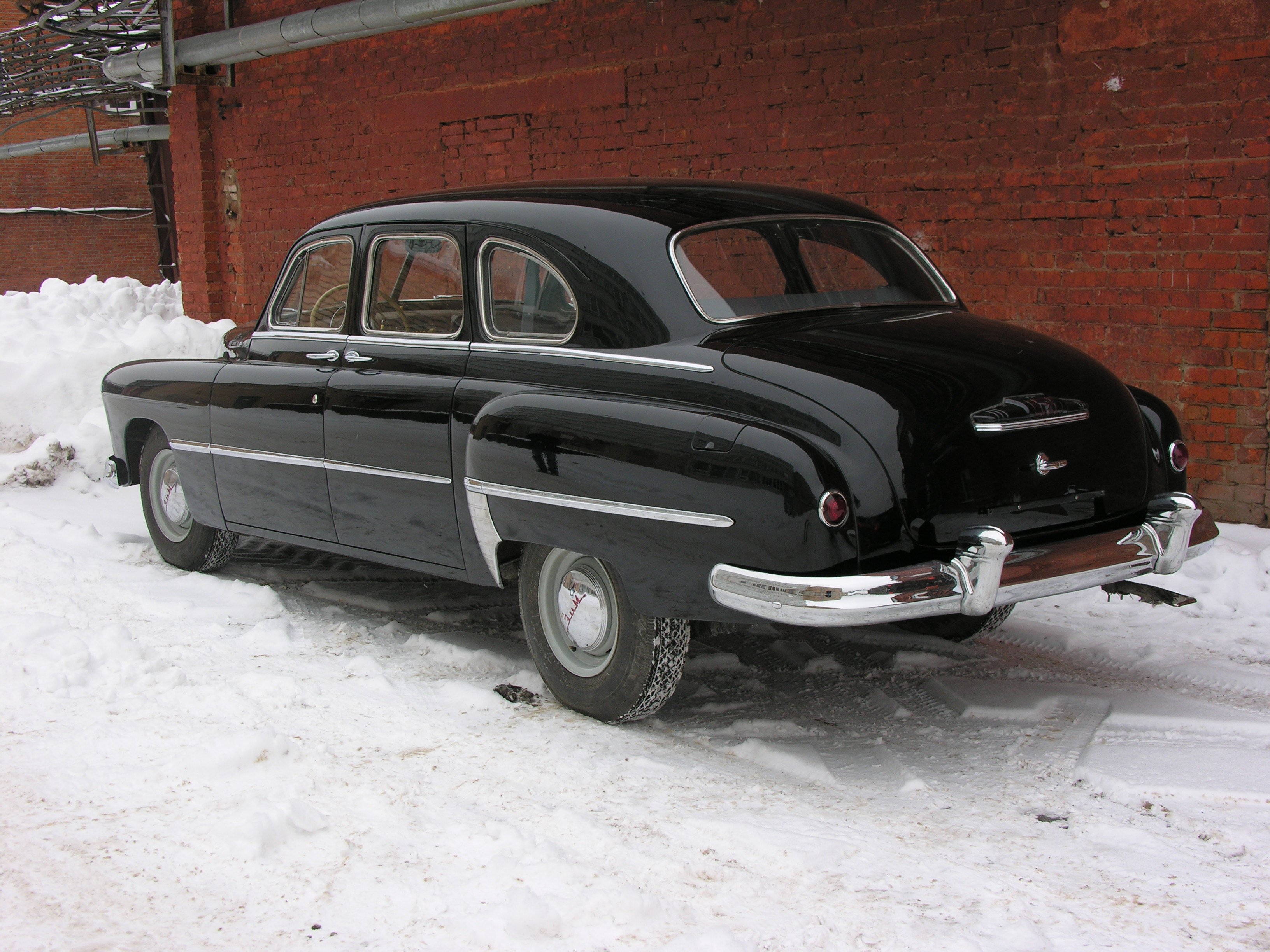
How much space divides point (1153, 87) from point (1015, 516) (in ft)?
12.0

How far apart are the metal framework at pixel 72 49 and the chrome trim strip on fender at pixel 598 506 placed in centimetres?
928

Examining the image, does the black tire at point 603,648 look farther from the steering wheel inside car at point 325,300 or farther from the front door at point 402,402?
the steering wheel inside car at point 325,300

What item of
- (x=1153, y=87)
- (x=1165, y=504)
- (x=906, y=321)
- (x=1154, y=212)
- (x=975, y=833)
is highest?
(x=1153, y=87)

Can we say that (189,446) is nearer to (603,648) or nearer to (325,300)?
(325,300)

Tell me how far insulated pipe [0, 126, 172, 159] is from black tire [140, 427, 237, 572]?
10.0m

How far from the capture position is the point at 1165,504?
3648 mm

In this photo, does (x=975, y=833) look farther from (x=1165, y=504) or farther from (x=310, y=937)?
(x=310, y=937)

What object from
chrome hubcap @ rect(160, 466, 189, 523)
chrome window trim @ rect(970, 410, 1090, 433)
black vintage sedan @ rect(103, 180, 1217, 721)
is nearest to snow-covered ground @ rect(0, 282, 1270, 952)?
black vintage sedan @ rect(103, 180, 1217, 721)

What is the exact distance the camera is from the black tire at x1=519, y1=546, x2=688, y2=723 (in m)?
3.60

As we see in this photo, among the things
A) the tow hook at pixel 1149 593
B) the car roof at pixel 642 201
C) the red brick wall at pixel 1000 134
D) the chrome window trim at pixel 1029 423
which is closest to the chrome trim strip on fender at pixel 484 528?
the car roof at pixel 642 201

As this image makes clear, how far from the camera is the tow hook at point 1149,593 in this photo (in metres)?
3.71

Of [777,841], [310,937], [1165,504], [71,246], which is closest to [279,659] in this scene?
[310,937]

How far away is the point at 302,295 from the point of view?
5090mm

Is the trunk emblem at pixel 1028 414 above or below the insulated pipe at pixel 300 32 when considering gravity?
below
